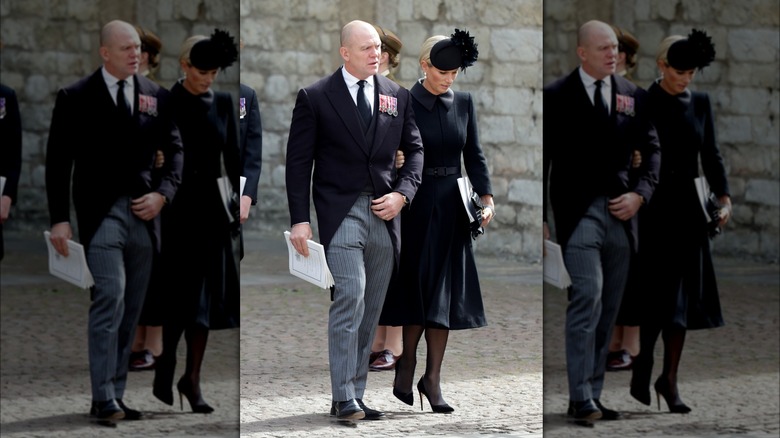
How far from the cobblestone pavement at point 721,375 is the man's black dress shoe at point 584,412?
2cm

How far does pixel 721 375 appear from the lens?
3.80m

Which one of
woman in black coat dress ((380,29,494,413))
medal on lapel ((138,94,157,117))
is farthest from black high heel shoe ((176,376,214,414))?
woman in black coat dress ((380,29,494,413))

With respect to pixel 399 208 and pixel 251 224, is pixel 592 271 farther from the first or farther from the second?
pixel 251 224

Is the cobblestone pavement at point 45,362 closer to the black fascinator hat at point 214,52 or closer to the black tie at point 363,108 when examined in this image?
the black fascinator hat at point 214,52

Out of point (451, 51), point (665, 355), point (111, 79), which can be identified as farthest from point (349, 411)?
point (111, 79)

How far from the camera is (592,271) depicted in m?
3.82

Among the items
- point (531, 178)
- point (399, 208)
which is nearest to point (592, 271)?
point (399, 208)

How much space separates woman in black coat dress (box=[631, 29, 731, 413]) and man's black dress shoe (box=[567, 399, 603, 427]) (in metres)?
0.11

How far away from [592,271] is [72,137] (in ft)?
4.24

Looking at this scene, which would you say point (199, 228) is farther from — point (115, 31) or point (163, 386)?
point (115, 31)

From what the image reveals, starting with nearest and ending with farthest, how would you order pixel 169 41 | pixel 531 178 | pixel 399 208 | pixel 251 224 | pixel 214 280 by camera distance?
pixel 169 41 < pixel 214 280 < pixel 399 208 < pixel 531 178 < pixel 251 224

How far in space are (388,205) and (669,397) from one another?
2.68 meters

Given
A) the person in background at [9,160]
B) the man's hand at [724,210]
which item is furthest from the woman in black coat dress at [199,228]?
the man's hand at [724,210]

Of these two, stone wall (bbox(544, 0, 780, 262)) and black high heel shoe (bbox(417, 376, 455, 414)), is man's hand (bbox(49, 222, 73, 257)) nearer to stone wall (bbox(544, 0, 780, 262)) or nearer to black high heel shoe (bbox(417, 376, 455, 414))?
stone wall (bbox(544, 0, 780, 262))
